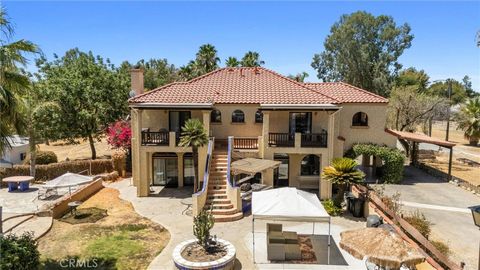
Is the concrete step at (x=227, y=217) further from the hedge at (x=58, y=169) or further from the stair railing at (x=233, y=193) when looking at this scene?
the hedge at (x=58, y=169)

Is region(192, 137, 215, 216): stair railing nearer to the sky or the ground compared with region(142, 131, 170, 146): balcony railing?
nearer to the ground

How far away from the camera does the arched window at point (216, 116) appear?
2583 centimetres

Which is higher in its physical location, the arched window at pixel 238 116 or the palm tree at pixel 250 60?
the palm tree at pixel 250 60

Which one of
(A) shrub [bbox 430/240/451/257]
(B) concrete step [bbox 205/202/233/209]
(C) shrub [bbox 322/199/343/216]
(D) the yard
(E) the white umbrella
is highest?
(E) the white umbrella

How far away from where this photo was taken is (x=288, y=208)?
13.6 meters

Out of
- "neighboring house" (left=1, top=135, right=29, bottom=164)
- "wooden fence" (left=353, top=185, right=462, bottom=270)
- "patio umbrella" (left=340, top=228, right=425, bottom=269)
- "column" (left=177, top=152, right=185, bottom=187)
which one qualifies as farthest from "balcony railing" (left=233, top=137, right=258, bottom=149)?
"neighboring house" (left=1, top=135, right=29, bottom=164)

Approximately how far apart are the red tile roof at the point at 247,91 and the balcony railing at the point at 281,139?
246 cm

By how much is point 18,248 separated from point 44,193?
49.5 feet

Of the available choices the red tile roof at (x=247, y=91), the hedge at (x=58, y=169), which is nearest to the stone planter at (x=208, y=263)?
the red tile roof at (x=247, y=91)

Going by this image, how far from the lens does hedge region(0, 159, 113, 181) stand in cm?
2864

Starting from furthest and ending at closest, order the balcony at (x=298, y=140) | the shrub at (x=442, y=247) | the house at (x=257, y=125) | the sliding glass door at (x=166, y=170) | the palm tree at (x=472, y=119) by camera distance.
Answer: the palm tree at (x=472, y=119) < the sliding glass door at (x=166, y=170) < the balcony at (x=298, y=140) < the house at (x=257, y=125) < the shrub at (x=442, y=247)

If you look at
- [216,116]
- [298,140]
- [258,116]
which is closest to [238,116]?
[258,116]

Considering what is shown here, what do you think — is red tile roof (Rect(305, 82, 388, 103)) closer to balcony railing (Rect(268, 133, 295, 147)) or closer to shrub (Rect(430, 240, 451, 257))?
balcony railing (Rect(268, 133, 295, 147))

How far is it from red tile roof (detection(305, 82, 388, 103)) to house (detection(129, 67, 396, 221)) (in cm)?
7
